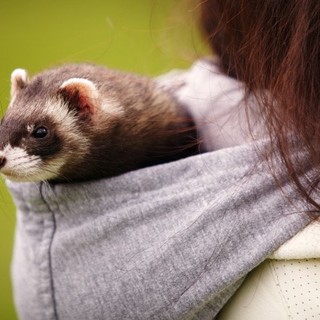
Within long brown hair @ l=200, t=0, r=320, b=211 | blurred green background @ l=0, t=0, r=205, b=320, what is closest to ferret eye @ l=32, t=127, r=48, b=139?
long brown hair @ l=200, t=0, r=320, b=211

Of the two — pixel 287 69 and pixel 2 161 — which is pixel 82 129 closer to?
pixel 2 161

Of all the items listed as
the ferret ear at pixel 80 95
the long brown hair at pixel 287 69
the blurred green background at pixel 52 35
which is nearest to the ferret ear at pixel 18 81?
the ferret ear at pixel 80 95

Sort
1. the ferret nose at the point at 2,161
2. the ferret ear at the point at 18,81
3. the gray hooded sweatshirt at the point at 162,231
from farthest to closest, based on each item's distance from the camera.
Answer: the ferret ear at the point at 18,81 < the ferret nose at the point at 2,161 < the gray hooded sweatshirt at the point at 162,231

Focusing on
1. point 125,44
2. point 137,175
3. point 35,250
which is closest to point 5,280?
point 125,44

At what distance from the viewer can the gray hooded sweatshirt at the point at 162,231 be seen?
889mm

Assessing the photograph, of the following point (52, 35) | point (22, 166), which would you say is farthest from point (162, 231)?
point (52, 35)

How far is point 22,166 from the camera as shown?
102cm

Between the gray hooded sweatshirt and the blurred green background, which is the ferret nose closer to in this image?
the gray hooded sweatshirt

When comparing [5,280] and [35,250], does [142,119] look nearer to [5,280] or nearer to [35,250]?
[35,250]

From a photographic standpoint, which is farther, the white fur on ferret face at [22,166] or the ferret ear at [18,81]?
the ferret ear at [18,81]

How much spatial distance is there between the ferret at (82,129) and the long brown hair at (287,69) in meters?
0.17

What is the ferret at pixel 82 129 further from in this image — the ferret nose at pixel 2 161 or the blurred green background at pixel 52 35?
the blurred green background at pixel 52 35

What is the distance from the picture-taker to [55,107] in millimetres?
1103

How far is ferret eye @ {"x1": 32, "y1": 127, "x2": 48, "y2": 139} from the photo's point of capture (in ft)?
3.48
